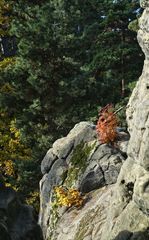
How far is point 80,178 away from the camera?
55.3 ft

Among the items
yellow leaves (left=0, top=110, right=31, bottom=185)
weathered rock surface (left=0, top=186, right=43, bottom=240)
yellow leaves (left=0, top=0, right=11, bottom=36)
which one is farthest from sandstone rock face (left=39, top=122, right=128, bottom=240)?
yellow leaves (left=0, top=0, right=11, bottom=36)

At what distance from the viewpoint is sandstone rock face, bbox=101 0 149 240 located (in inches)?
474

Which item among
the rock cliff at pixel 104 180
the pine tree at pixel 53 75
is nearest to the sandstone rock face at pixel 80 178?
the rock cliff at pixel 104 180

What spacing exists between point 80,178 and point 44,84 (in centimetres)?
754

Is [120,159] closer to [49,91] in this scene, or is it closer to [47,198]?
[47,198]

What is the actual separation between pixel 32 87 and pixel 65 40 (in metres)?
2.68

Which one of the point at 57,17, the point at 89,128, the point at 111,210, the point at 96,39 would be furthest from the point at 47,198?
the point at 96,39

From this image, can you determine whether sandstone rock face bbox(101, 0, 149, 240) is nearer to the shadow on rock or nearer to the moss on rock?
the shadow on rock

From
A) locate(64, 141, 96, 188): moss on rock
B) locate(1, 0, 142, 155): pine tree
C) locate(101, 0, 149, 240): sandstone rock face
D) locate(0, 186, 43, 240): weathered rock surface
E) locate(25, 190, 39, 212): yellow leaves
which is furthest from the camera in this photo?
locate(25, 190, 39, 212): yellow leaves


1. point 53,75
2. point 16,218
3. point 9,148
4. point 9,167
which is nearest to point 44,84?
point 53,75

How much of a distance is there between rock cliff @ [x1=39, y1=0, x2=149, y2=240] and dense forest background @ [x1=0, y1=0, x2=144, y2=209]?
4555 mm

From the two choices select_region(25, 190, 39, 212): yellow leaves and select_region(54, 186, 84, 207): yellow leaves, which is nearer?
select_region(54, 186, 84, 207): yellow leaves

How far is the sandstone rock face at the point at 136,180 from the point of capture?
12.0 m

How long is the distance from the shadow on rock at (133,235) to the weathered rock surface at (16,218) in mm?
1936
